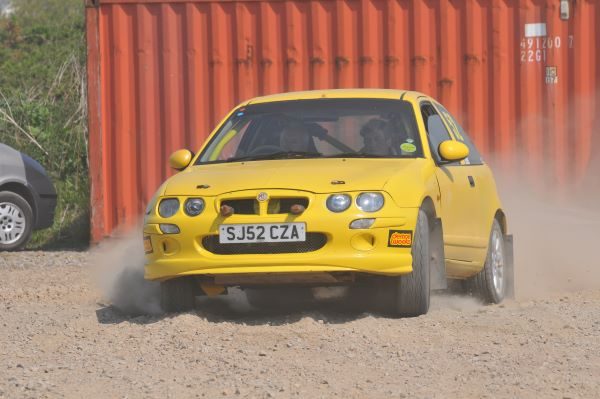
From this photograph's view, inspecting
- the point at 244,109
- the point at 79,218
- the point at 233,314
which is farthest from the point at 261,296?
the point at 79,218

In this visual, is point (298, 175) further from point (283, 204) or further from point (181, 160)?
point (181, 160)

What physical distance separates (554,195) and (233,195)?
7621mm

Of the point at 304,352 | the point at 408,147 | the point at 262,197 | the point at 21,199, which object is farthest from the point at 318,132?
the point at 21,199

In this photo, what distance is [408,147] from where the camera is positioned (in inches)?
340

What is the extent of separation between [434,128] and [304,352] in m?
2.69

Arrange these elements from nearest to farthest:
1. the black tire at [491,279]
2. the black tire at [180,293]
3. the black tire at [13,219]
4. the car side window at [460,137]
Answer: the black tire at [180,293] → the black tire at [491,279] → the car side window at [460,137] → the black tire at [13,219]

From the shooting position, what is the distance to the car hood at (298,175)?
7.76 m

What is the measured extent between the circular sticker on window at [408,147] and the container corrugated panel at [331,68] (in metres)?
6.43

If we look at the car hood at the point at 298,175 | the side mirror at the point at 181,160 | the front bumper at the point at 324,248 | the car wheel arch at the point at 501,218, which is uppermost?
the side mirror at the point at 181,160

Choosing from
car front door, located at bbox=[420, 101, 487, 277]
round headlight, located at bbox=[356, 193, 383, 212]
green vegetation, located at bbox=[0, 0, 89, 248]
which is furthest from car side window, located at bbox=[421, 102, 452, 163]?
green vegetation, located at bbox=[0, 0, 89, 248]

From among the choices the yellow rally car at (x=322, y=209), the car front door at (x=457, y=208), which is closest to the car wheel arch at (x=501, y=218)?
the car front door at (x=457, y=208)

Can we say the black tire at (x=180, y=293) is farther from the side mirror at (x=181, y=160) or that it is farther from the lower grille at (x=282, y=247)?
the side mirror at (x=181, y=160)

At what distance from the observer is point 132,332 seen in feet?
24.9

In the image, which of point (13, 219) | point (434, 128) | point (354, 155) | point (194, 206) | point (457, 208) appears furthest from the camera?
point (13, 219)
